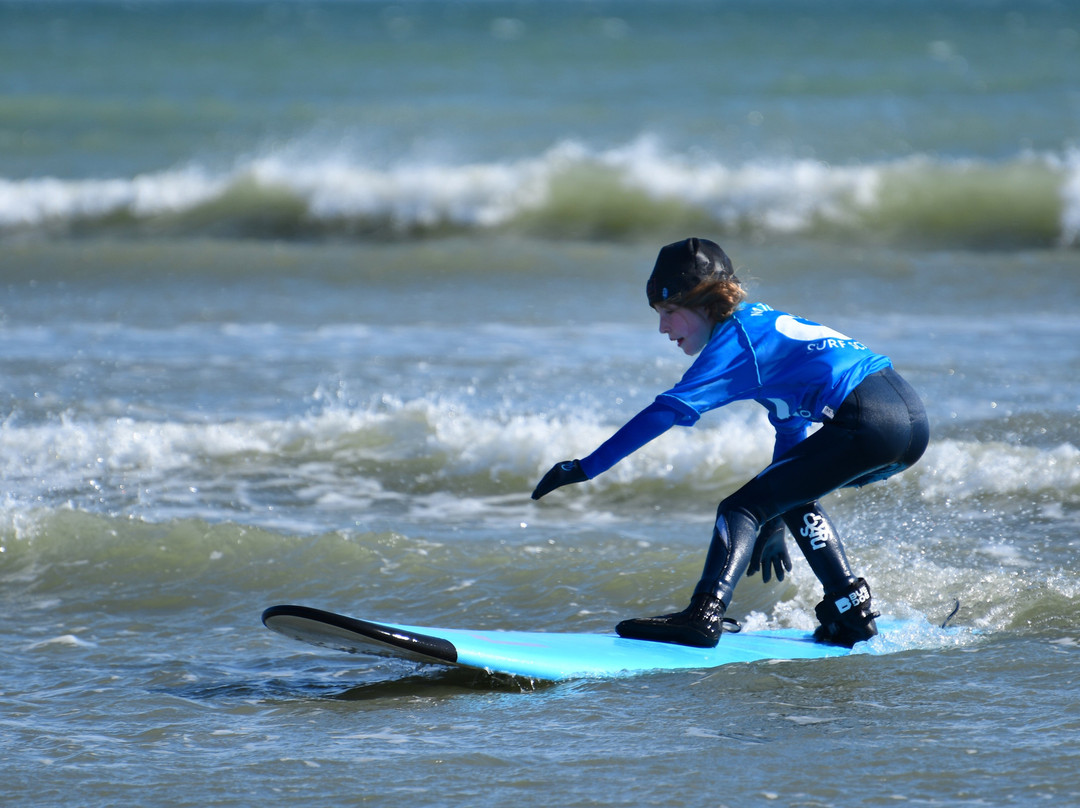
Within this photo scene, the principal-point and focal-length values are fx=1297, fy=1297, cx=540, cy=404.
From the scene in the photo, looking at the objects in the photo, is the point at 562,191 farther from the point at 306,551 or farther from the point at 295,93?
the point at 306,551

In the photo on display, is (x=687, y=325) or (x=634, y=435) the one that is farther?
(x=687, y=325)

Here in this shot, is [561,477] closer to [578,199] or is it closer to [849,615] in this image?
[849,615]

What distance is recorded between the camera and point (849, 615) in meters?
4.04

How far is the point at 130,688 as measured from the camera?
13.0 ft

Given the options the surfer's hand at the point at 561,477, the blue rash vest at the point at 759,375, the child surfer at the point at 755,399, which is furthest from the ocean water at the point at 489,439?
the blue rash vest at the point at 759,375

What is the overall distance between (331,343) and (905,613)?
18.3 ft

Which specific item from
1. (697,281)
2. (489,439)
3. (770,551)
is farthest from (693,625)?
(489,439)

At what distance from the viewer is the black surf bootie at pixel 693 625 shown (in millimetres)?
3805

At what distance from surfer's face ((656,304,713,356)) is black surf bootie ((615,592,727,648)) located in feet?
2.43

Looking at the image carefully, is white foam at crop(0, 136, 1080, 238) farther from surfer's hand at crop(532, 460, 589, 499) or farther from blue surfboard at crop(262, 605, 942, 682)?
surfer's hand at crop(532, 460, 589, 499)

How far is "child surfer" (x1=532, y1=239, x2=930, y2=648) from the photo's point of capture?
11.6ft

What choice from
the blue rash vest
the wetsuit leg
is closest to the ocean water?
the wetsuit leg

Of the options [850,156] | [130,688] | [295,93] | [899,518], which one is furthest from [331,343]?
[295,93]

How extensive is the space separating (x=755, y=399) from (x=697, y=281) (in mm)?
389
